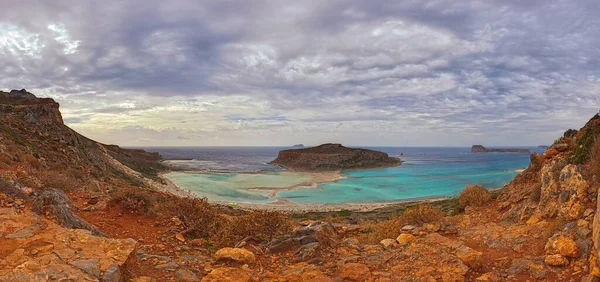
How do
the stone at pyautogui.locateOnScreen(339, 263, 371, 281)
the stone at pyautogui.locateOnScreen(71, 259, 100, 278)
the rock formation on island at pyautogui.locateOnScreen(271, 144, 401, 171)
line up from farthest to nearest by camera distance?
the rock formation on island at pyautogui.locateOnScreen(271, 144, 401, 171) < the stone at pyautogui.locateOnScreen(339, 263, 371, 281) < the stone at pyautogui.locateOnScreen(71, 259, 100, 278)

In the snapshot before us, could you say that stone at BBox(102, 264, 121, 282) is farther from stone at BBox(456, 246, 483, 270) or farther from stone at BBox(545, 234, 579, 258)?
stone at BBox(545, 234, 579, 258)

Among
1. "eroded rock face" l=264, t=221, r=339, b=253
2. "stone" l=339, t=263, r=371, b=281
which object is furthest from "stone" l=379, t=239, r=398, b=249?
"stone" l=339, t=263, r=371, b=281

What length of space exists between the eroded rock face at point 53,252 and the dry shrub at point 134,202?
390 cm

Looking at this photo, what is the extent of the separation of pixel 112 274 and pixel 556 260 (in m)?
7.35

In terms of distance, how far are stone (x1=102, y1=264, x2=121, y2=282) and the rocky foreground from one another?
0.06 feet

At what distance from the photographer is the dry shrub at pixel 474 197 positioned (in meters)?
12.1

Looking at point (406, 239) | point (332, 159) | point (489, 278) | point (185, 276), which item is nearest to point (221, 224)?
point (185, 276)

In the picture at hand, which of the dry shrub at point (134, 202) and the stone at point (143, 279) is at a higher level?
the dry shrub at point (134, 202)

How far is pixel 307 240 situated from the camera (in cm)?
835

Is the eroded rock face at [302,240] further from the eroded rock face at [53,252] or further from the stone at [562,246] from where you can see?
the stone at [562,246]

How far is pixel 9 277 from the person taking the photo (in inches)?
167

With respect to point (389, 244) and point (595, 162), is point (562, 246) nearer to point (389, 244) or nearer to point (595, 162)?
point (595, 162)

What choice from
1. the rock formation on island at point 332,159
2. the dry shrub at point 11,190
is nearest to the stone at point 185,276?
the dry shrub at point 11,190

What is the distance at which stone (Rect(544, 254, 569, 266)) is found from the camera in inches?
226
